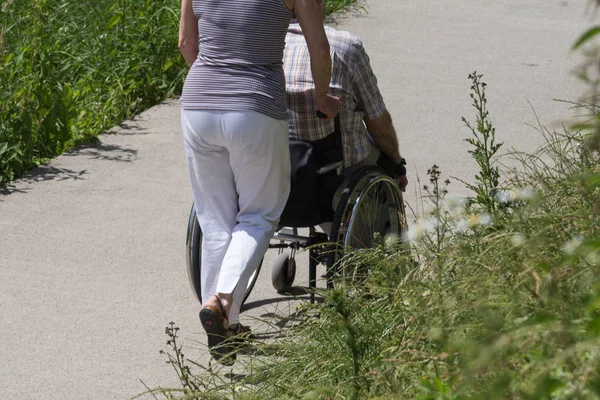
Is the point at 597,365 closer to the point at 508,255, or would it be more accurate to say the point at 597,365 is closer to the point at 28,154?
the point at 508,255

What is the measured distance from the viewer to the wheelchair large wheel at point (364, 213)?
15.2 feet

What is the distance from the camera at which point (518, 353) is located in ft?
8.43

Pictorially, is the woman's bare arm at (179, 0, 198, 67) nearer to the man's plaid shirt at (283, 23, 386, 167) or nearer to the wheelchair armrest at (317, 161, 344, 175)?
the man's plaid shirt at (283, 23, 386, 167)

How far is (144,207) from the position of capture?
6707 mm

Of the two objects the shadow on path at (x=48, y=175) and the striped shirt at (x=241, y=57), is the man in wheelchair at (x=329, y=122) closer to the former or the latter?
the striped shirt at (x=241, y=57)

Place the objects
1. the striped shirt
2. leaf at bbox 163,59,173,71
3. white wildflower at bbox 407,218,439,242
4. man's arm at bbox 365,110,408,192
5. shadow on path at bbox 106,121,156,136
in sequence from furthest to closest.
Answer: leaf at bbox 163,59,173,71
shadow on path at bbox 106,121,156,136
man's arm at bbox 365,110,408,192
the striped shirt
white wildflower at bbox 407,218,439,242

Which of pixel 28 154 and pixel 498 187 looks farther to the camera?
pixel 28 154

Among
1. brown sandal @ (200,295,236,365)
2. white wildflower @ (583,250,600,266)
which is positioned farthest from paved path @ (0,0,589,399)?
white wildflower @ (583,250,600,266)

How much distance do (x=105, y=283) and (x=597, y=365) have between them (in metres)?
3.71

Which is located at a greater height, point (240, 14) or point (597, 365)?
point (240, 14)

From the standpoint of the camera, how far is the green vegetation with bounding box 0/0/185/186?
735 cm

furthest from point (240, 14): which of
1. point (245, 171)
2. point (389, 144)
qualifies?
point (389, 144)

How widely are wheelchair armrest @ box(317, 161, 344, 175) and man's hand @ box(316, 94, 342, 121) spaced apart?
29 cm

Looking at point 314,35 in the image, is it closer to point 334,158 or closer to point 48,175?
point 334,158
